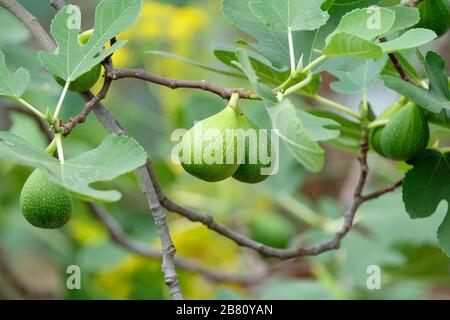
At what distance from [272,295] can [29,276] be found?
1300mm

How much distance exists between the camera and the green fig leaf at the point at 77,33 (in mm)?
742

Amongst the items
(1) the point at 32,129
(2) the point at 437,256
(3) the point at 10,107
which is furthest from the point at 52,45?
(2) the point at 437,256

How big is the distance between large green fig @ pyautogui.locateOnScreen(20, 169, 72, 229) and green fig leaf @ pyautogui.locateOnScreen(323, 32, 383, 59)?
0.30 m

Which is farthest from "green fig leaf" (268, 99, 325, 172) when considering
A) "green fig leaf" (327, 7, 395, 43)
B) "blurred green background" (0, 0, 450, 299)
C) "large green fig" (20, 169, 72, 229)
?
"blurred green background" (0, 0, 450, 299)

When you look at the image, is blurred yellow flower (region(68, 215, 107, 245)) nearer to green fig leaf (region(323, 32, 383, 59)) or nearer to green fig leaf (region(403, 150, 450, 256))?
green fig leaf (region(403, 150, 450, 256))

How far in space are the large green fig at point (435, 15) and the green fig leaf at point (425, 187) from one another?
0.18 m

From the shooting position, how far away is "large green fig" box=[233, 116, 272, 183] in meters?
0.71

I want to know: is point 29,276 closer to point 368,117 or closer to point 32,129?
point 32,129

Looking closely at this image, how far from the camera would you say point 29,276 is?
239 centimetres

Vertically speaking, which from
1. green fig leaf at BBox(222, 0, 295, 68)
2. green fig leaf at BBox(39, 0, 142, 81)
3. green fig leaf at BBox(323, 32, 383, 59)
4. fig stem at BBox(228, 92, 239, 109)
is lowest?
fig stem at BBox(228, 92, 239, 109)

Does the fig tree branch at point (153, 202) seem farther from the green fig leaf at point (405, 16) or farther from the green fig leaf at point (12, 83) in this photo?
the green fig leaf at point (405, 16)

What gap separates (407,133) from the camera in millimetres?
850

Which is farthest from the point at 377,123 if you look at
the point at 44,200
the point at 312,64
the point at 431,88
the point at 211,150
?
the point at 44,200

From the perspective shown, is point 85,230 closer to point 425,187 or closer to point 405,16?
point 425,187
